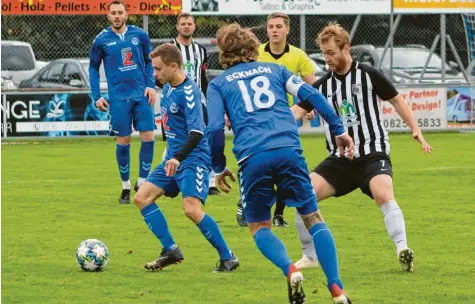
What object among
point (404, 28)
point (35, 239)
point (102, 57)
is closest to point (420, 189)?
point (102, 57)

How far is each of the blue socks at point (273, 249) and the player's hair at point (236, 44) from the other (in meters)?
1.05

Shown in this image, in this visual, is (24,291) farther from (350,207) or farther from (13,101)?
(13,101)

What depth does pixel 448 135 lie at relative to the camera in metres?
24.6

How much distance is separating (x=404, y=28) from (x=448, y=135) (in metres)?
7.69

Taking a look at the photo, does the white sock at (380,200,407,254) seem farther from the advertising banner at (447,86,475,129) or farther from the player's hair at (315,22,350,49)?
the advertising banner at (447,86,475,129)

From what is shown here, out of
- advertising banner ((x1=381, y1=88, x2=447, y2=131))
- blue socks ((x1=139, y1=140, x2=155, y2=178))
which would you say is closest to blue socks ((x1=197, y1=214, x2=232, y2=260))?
blue socks ((x1=139, y1=140, x2=155, y2=178))

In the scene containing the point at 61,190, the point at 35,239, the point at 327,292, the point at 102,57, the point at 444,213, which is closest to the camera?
the point at 327,292

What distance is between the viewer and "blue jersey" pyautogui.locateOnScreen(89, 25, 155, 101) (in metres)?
14.4

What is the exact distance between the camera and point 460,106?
82.4 ft

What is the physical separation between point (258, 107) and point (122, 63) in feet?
23.1

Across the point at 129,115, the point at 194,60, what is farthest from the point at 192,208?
the point at 194,60

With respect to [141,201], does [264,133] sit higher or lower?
higher

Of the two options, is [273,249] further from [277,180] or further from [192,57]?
[192,57]

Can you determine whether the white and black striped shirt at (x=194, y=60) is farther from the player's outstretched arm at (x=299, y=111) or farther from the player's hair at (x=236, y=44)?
the player's hair at (x=236, y=44)
